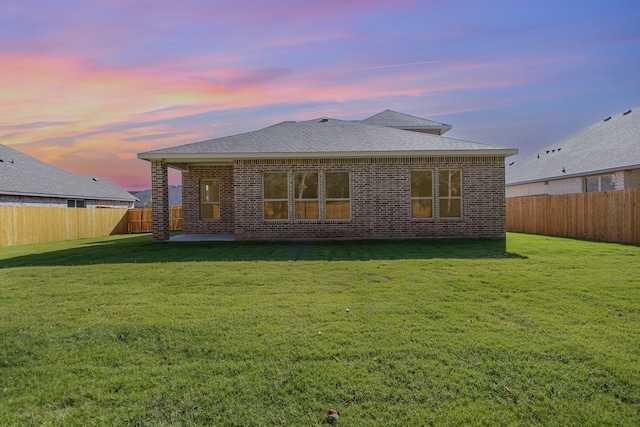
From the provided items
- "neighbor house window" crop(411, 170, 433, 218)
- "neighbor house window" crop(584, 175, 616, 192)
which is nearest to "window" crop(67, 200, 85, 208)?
"neighbor house window" crop(411, 170, 433, 218)

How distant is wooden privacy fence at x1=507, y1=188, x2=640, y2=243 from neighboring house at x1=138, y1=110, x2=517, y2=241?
162 inches

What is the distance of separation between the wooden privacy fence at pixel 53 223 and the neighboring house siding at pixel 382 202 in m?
10.2

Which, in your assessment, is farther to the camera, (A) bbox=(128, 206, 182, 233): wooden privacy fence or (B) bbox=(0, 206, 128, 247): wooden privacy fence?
(A) bbox=(128, 206, 182, 233): wooden privacy fence

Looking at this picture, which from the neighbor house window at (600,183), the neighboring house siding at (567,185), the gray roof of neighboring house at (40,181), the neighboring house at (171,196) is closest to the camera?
the neighboring house siding at (567,185)

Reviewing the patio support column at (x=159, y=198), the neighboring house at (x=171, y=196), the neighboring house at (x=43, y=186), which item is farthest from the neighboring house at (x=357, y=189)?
the neighboring house at (x=171, y=196)

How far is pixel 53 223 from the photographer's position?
18.9m

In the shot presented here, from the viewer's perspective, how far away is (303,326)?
15.2 ft

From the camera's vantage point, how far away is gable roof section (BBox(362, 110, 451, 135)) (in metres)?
22.6

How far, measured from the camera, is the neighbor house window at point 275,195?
1433cm

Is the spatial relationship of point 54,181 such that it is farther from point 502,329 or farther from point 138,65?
point 502,329

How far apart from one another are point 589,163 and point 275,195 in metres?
15.6

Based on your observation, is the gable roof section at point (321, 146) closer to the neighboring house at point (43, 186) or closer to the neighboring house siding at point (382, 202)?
the neighboring house siding at point (382, 202)

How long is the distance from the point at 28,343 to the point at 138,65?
10558 mm

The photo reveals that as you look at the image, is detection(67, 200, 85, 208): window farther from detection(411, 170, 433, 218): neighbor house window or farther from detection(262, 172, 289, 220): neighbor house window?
detection(411, 170, 433, 218): neighbor house window
